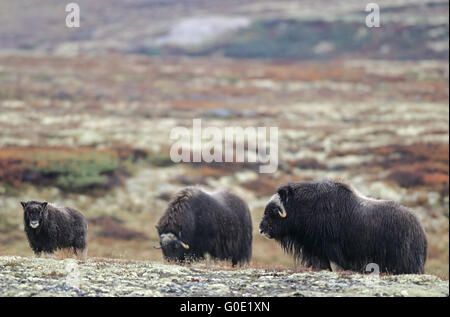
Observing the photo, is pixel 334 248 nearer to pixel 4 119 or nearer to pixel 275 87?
pixel 4 119

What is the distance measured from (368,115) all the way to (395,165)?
18.4 metres

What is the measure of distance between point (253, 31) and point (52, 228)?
9688 cm

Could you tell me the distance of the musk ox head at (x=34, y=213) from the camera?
41.4 ft

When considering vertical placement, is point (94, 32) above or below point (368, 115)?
above

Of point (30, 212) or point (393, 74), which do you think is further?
point (393, 74)

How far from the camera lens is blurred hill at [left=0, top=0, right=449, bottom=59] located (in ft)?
315

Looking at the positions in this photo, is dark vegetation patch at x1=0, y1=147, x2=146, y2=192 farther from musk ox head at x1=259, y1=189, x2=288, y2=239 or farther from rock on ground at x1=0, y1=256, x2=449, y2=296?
musk ox head at x1=259, y1=189, x2=288, y2=239

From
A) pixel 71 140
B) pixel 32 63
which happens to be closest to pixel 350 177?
pixel 71 140

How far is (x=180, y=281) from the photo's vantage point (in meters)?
9.66

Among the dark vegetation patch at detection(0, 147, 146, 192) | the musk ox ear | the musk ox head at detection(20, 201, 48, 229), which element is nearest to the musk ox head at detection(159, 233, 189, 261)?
the musk ox head at detection(20, 201, 48, 229)

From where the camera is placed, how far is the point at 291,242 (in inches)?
466

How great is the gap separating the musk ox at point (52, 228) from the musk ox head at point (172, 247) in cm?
176

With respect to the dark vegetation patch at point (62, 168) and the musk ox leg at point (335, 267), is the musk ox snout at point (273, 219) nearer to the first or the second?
the musk ox leg at point (335, 267)

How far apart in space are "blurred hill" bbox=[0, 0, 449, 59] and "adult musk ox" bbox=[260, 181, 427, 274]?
270ft
